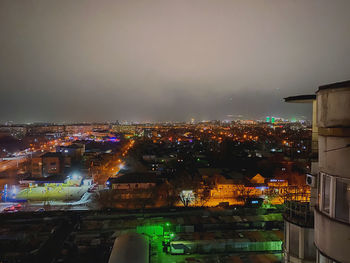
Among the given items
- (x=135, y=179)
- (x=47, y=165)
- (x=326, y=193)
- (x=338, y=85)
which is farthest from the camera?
(x=47, y=165)

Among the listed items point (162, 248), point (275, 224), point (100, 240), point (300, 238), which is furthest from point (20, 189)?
point (300, 238)

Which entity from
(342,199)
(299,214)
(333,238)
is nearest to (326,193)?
(342,199)

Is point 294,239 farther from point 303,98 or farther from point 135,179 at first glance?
point 135,179

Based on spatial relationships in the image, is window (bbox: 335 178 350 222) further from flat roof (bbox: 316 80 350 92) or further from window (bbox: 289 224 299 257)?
window (bbox: 289 224 299 257)

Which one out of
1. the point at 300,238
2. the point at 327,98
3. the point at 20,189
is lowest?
the point at 20,189

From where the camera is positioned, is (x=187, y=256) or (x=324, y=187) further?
(x=187, y=256)

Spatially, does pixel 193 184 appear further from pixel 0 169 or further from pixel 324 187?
pixel 0 169

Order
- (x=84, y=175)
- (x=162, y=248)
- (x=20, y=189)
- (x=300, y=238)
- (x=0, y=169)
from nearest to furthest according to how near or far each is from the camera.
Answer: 1. (x=300, y=238)
2. (x=162, y=248)
3. (x=20, y=189)
4. (x=84, y=175)
5. (x=0, y=169)

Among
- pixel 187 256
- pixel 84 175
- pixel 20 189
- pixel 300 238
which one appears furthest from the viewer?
pixel 84 175
